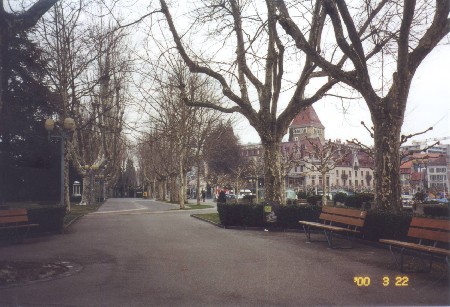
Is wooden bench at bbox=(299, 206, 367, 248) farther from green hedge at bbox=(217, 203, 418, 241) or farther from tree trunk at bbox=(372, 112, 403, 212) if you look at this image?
tree trunk at bbox=(372, 112, 403, 212)

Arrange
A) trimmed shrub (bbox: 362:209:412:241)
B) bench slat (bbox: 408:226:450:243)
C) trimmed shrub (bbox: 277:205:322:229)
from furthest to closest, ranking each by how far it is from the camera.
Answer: trimmed shrub (bbox: 277:205:322:229)
trimmed shrub (bbox: 362:209:412:241)
bench slat (bbox: 408:226:450:243)

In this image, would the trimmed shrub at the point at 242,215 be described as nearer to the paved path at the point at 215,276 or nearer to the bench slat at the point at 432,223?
the paved path at the point at 215,276

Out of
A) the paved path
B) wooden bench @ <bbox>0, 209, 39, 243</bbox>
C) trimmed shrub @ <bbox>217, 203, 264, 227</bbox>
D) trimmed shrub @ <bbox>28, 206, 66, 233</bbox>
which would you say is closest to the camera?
the paved path

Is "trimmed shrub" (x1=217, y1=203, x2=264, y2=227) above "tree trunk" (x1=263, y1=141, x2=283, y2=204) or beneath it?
beneath

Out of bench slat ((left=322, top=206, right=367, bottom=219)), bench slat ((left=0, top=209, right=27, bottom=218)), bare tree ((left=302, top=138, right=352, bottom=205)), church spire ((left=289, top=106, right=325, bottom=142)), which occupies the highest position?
church spire ((left=289, top=106, right=325, bottom=142))

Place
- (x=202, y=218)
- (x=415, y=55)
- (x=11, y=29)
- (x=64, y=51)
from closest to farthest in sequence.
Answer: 1. (x=11, y=29)
2. (x=415, y=55)
3. (x=202, y=218)
4. (x=64, y=51)

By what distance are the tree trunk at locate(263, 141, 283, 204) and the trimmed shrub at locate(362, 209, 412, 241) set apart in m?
5.75

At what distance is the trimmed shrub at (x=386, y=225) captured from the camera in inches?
399

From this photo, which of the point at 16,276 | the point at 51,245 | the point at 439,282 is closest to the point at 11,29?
the point at 16,276

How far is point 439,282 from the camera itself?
687cm

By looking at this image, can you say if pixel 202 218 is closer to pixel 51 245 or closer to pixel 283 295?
pixel 51 245

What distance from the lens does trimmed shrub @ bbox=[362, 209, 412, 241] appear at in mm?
10133

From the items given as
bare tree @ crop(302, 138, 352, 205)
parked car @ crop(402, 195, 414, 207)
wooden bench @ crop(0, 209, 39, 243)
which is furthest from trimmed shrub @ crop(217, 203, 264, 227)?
parked car @ crop(402, 195, 414, 207)

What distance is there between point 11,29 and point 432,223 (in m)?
8.57
